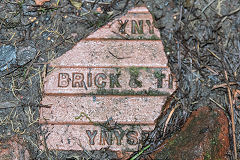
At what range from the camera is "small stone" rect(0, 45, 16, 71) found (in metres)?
2.72

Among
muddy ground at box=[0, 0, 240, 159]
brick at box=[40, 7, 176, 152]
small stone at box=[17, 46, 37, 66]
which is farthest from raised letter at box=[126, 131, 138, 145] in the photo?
small stone at box=[17, 46, 37, 66]

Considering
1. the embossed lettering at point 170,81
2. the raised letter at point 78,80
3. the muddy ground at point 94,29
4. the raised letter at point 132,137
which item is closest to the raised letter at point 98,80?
the raised letter at point 78,80

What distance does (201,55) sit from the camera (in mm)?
2689

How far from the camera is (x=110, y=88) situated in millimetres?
2615

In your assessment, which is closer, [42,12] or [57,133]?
[57,133]

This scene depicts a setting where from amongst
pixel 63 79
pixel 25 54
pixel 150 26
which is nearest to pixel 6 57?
pixel 25 54

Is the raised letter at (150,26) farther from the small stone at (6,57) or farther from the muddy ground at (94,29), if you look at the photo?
the small stone at (6,57)

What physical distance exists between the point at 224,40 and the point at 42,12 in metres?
1.91

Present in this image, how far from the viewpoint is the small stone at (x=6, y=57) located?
2725 mm

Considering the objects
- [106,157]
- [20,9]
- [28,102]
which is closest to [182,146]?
[106,157]

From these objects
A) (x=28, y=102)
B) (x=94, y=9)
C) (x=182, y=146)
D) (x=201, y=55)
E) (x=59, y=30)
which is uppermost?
(x=94, y=9)

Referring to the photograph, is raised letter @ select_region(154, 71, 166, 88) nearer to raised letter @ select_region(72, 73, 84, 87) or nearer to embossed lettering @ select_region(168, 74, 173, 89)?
embossed lettering @ select_region(168, 74, 173, 89)

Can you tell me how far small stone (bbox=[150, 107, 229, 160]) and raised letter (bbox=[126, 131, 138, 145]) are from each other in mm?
207

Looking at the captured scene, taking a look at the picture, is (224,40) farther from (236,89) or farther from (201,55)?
(236,89)
